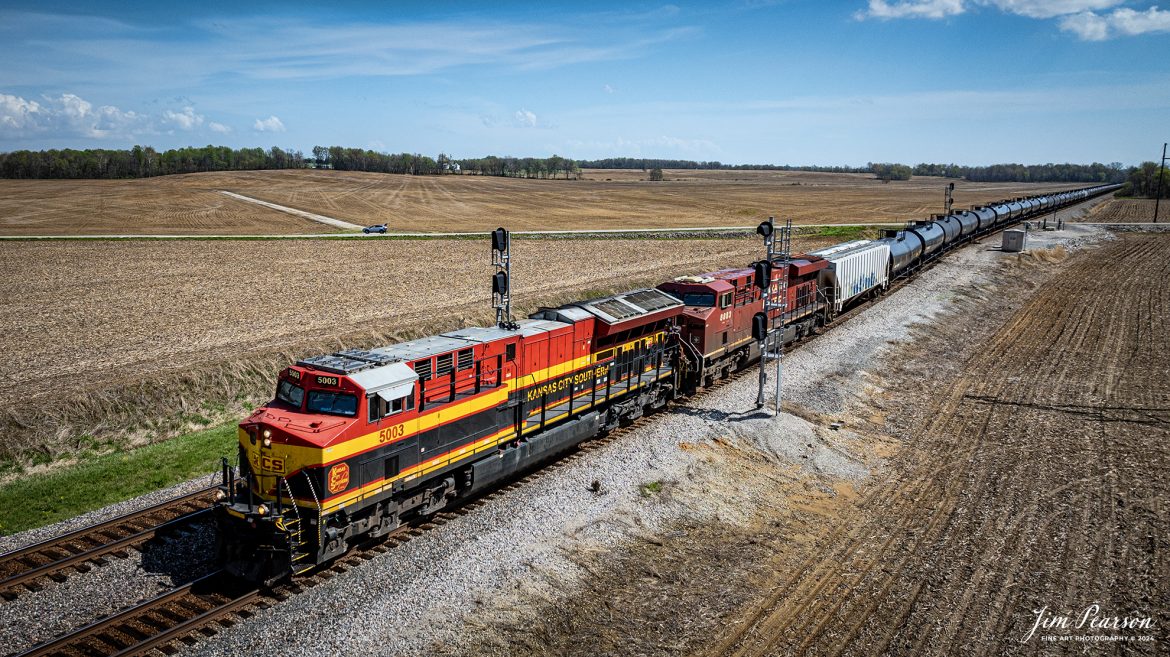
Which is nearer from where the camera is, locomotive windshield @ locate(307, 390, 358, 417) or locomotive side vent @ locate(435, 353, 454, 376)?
locomotive windshield @ locate(307, 390, 358, 417)

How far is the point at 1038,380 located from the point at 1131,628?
1631cm

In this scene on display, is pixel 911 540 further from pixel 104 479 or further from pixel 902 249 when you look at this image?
pixel 902 249

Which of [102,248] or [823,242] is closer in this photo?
[102,248]

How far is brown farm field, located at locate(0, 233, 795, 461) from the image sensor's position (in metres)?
20.2

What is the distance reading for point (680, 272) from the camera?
45406mm

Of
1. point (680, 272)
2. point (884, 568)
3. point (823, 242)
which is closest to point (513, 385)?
point (884, 568)

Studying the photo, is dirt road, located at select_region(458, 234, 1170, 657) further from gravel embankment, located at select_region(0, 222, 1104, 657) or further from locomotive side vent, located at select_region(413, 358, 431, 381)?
locomotive side vent, located at select_region(413, 358, 431, 381)

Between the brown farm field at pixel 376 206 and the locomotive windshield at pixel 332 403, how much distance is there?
56649mm

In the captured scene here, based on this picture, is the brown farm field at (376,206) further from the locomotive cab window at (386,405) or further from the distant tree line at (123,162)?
the locomotive cab window at (386,405)

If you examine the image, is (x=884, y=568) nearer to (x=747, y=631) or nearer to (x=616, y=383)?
(x=747, y=631)

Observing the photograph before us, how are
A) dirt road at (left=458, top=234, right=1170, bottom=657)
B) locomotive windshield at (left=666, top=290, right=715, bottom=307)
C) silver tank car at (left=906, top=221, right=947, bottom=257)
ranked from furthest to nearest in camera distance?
silver tank car at (left=906, top=221, right=947, bottom=257)
locomotive windshield at (left=666, top=290, right=715, bottom=307)
dirt road at (left=458, top=234, right=1170, bottom=657)

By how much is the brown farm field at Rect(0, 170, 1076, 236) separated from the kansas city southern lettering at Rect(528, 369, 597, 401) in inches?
2094

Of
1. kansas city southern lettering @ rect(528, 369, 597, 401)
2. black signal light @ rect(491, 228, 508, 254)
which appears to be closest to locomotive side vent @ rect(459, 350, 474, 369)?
kansas city southern lettering @ rect(528, 369, 597, 401)
